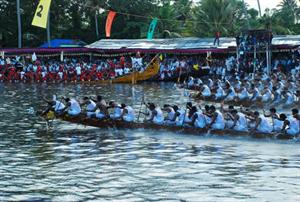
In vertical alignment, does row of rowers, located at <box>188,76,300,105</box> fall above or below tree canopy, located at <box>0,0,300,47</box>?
below

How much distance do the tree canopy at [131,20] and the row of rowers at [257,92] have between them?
79.6 ft

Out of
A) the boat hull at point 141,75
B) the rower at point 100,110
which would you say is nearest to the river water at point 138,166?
the rower at point 100,110

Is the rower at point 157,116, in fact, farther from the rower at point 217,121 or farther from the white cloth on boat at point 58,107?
the white cloth on boat at point 58,107

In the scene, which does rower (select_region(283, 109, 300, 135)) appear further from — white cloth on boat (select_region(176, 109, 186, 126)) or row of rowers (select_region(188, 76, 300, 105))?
row of rowers (select_region(188, 76, 300, 105))

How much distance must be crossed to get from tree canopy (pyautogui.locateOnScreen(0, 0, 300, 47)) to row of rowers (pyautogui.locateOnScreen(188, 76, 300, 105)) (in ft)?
79.6

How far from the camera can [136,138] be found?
1930 cm

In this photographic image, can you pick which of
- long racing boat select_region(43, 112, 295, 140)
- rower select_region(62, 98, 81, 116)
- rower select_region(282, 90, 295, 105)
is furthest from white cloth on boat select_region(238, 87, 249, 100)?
rower select_region(62, 98, 81, 116)

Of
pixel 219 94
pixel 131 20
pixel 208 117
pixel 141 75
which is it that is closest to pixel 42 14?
pixel 141 75

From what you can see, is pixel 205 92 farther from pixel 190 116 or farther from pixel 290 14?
pixel 290 14

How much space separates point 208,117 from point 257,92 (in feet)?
29.8

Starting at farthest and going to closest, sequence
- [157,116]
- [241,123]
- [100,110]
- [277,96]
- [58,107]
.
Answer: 1. [277,96]
2. [58,107]
3. [100,110]
4. [157,116]
5. [241,123]

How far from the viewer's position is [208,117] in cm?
1909

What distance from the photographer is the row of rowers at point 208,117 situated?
1791cm

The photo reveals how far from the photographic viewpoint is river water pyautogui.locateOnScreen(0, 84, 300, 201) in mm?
12266
